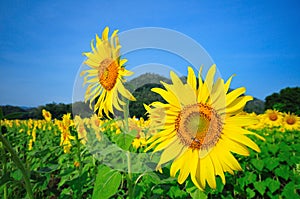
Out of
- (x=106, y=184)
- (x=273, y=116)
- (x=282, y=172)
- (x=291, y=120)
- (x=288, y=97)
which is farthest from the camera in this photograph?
(x=288, y=97)

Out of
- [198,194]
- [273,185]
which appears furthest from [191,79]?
[273,185]

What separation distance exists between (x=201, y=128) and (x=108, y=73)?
0.57m

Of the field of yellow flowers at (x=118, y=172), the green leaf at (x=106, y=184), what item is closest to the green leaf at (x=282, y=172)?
the field of yellow flowers at (x=118, y=172)

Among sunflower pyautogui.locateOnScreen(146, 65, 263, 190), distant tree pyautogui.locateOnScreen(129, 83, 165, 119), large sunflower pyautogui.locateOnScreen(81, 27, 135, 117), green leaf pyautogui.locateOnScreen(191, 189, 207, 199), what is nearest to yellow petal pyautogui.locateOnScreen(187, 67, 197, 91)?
sunflower pyautogui.locateOnScreen(146, 65, 263, 190)

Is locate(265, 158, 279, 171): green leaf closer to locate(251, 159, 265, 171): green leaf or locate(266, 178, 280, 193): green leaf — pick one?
locate(251, 159, 265, 171): green leaf

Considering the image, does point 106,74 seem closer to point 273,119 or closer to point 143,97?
point 143,97

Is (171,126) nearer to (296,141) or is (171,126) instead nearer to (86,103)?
(86,103)

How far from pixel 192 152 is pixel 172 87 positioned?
32 centimetres

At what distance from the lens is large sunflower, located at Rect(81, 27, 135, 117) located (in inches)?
62.8

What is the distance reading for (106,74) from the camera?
167 centimetres

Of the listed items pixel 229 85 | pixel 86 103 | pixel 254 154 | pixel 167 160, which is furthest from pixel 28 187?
pixel 254 154

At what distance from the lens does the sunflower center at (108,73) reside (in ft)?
5.32

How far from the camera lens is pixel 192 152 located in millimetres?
1493

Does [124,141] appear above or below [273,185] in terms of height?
above
